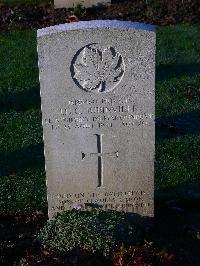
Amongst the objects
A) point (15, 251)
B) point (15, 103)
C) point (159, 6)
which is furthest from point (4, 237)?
point (159, 6)

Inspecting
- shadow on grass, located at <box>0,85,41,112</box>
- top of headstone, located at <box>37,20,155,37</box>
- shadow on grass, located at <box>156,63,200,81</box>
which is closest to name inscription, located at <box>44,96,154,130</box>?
top of headstone, located at <box>37,20,155,37</box>

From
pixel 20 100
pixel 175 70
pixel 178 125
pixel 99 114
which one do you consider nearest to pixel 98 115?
pixel 99 114

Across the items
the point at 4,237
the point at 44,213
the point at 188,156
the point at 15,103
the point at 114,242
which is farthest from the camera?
the point at 15,103

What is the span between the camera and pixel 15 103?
28.1 feet

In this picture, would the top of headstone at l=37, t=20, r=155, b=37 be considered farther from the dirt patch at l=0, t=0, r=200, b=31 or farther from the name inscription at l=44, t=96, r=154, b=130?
the dirt patch at l=0, t=0, r=200, b=31

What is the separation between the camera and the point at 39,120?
8.02m

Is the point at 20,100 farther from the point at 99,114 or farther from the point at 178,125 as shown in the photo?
the point at 99,114

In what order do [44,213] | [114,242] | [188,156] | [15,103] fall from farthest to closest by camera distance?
[15,103] → [188,156] → [44,213] → [114,242]

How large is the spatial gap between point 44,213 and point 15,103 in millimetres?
2808

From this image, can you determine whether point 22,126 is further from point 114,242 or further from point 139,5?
point 139,5

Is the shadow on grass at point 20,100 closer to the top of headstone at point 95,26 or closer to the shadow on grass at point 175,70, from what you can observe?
the shadow on grass at point 175,70

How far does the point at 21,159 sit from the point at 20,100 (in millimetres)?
1713

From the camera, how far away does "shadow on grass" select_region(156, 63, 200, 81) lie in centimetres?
937

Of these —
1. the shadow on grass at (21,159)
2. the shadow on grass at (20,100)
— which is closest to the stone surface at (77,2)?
the shadow on grass at (20,100)
